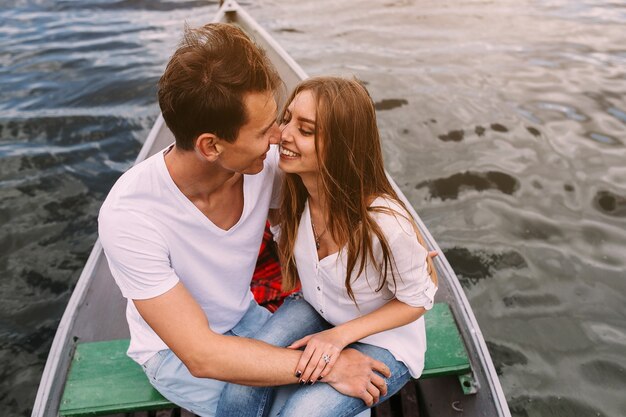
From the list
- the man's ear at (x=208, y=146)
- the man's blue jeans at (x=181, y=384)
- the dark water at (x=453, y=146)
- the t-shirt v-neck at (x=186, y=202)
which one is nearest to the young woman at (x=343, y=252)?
the man's blue jeans at (x=181, y=384)

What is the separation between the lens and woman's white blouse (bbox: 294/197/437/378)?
2143 millimetres

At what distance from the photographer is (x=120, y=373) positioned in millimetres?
2660

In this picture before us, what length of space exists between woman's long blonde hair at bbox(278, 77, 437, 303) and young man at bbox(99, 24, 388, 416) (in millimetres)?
232

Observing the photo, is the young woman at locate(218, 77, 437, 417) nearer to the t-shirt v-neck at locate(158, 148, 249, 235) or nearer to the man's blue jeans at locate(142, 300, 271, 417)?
the man's blue jeans at locate(142, 300, 271, 417)

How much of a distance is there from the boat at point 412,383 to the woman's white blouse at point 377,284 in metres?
0.48

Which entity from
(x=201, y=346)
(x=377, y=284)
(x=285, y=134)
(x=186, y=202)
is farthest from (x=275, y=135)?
(x=201, y=346)

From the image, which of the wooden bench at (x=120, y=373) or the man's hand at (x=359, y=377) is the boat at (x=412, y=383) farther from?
the man's hand at (x=359, y=377)

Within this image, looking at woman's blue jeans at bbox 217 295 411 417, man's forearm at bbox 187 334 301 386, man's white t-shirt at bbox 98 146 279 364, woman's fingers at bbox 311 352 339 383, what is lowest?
woman's blue jeans at bbox 217 295 411 417

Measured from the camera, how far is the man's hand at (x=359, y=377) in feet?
7.06

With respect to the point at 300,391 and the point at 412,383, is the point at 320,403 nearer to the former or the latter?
the point at 300,391

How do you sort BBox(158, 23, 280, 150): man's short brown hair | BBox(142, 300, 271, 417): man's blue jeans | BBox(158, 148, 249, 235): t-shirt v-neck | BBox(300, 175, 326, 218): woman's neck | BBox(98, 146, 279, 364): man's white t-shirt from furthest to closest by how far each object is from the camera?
1. BBox(142, 300, 271, 417): man's blue jeans
2. BBox(300, 175, 326, 218): woman's neck
3. BBox(158, 148, 249, 235): t-shirt v-neck
4. BBox(98, 146, 279, 364): man's white t-shirt
5. BBox(158, 23, 280, 150): man's short brown hair

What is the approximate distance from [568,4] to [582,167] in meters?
6.33

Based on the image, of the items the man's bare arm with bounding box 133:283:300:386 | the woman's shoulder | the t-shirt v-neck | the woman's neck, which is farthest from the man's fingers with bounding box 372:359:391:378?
the t-shirt v-neck

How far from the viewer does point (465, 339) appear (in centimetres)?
293
